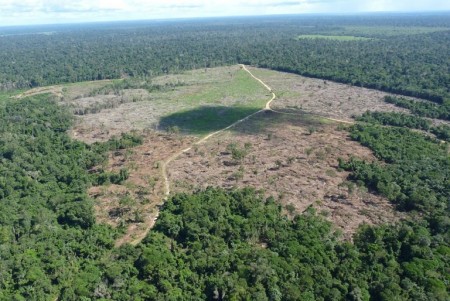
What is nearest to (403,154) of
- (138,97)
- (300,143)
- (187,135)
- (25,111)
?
(300,143)

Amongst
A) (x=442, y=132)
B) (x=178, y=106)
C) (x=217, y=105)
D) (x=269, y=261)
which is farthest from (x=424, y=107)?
(x=269, y=261)

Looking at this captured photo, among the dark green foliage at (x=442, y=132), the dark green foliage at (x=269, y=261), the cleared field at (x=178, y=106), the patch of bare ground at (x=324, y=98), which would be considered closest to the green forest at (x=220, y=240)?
the dark green foliage at (x=269, y=261)

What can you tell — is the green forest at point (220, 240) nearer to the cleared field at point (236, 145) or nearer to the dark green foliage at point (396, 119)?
the cleared field at point (236, 145)

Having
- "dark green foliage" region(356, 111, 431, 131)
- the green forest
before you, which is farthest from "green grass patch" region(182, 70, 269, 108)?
the green forest

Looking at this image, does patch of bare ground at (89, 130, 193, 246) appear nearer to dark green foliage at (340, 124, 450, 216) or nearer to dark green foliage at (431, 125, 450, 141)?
dark green foliage at (340, 124, 450, 216)

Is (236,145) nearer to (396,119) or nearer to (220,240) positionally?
(220,240)
